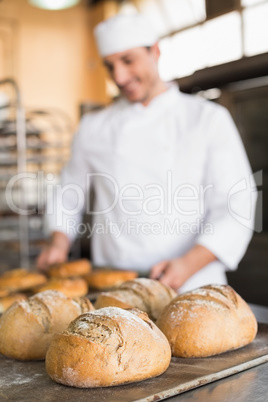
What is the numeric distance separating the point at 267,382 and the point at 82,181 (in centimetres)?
174

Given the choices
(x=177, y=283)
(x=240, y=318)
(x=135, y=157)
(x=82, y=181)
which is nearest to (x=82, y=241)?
(x=82, y=181)

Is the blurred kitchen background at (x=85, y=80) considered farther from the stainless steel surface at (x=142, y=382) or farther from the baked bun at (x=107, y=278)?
the stainless steel surface at (x=142, y=382)

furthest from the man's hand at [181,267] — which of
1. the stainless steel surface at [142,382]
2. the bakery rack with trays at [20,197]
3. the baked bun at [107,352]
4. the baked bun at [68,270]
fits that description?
the bakery rack with trays at [20,197]

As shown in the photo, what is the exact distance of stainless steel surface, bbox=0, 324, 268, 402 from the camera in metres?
0.92

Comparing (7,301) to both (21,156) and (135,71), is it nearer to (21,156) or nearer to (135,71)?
(135,71)

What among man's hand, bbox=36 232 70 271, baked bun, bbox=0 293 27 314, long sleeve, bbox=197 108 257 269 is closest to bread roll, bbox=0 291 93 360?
baked bun, bbox=0 293 27 314

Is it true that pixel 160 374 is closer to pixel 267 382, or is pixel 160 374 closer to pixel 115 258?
pixel 267 382

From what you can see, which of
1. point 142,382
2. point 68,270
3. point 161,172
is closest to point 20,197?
point 68,270

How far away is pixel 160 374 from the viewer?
3.34ft

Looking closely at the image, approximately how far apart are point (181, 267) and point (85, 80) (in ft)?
24.8

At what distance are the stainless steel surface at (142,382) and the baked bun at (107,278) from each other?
916mm

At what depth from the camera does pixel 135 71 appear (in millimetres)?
2152

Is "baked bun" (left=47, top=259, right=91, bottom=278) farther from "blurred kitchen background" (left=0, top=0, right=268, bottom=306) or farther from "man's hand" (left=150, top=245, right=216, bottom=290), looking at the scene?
"blurred kitchen background" (left=0, top=0, right=268, bottom=306)

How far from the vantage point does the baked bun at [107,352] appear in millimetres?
952
